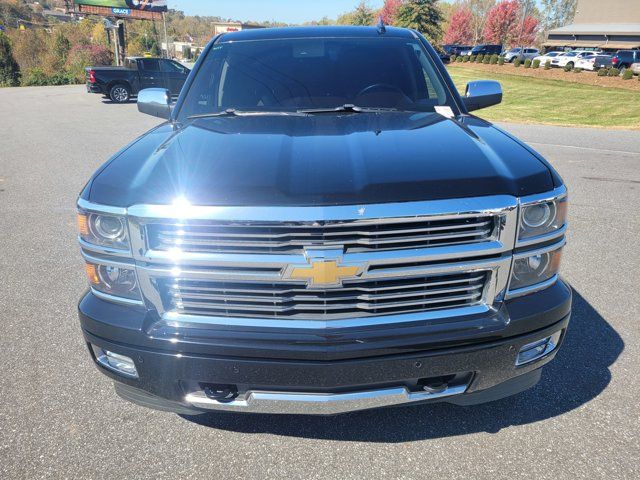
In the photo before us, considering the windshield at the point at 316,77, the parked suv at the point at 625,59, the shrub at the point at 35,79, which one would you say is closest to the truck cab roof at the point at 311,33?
the windshield at the point at 316,77

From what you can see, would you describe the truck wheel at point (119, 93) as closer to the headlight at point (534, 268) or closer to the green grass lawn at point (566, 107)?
the green grass lawn at point (566, 107)

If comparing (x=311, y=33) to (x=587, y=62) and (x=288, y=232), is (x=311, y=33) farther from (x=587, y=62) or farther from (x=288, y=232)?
(x=587, y=62)

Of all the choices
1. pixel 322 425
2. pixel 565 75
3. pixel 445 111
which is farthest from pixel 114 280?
pixel 565 75

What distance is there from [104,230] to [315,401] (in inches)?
43.4

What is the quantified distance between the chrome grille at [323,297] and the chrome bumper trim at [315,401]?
13.0 inches

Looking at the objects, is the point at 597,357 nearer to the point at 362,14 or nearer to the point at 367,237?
the point at 367,237

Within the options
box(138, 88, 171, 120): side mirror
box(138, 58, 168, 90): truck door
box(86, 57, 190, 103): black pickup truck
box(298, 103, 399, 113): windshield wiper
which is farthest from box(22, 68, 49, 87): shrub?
box(298, 103, 399, 113): windshield wiper

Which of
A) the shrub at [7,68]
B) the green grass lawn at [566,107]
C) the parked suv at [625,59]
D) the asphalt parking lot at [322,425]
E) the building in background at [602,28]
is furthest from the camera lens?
the building in background at [602,28]

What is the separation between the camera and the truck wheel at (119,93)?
18.6 m

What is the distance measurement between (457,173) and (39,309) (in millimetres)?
3201

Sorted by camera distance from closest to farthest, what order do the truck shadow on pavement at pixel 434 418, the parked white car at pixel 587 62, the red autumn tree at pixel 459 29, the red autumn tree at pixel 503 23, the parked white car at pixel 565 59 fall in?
the truck shadow on pavement at pixel 434 418 → the parked white car at pixel 587 62 → the parked white car at pixel 565 59 → the red autumn tree at pixel 503 23 → the red autumn tree at pixel 459 29

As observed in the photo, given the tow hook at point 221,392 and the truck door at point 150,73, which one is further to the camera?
the truck door at point 150,73

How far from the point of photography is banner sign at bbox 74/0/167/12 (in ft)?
138

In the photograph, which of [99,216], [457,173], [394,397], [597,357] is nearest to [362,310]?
[394,397]
